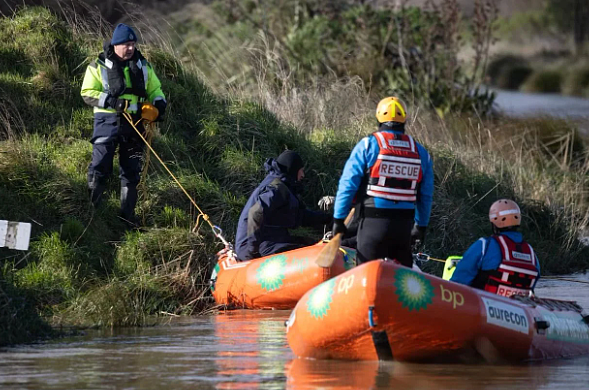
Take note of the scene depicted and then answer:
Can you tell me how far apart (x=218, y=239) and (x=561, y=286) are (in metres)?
4.11

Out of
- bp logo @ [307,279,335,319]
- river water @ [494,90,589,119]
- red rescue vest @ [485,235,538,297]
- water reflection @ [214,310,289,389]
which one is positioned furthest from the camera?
river water @ [494,90,589,119]

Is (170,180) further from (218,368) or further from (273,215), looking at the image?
(218,368)

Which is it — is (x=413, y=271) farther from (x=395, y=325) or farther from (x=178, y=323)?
(x=178, y=323)

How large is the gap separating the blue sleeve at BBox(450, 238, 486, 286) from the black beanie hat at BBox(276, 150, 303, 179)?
3.15 metres

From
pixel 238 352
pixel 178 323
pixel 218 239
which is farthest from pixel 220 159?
pixel 238 352

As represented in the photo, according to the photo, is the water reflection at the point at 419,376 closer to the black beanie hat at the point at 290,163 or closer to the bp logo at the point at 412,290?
the bp logo at the point at 412,290

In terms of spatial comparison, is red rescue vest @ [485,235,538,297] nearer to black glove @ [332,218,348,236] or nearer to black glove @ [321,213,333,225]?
black glove @ [332,218,348,236]

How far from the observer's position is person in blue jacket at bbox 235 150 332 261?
38.9 ft

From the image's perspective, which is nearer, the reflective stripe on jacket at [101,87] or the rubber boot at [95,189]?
the reflective stripe on jacket at [101,87]

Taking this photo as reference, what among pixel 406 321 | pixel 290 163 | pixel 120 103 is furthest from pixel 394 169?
pixel 120 103

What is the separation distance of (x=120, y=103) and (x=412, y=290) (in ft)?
15.9

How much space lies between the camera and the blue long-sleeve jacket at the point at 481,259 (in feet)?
30.0

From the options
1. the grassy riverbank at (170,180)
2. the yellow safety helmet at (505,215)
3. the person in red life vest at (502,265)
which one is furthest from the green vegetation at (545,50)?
the person in red life vest at (502,265)

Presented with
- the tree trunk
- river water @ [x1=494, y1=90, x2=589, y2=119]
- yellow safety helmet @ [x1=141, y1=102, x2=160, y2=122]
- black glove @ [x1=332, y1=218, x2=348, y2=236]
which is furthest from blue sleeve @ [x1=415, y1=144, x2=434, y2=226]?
the tree trunk
